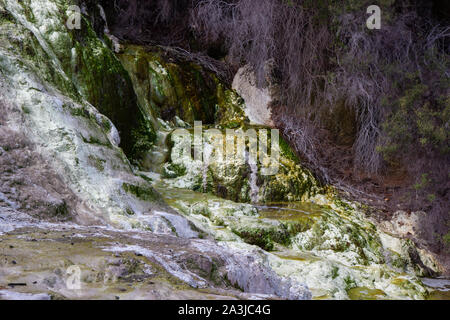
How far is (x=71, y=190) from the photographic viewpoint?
11.6ft

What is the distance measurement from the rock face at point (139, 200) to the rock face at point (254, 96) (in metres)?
0.66

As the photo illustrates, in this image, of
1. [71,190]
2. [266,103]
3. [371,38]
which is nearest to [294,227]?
[71,190]

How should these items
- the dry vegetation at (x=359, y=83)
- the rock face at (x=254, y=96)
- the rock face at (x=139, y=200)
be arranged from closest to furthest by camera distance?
the rock face at (x=139, y=200)
the dry vegetation at (x=359, y=83)
the rock face at (x=254, y=96)

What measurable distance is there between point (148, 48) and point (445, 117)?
5.19m

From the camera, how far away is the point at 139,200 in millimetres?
3939

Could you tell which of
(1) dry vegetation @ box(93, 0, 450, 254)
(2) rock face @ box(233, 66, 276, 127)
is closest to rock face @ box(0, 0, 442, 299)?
(2) rock face @ box(233, 66, 276, 127)

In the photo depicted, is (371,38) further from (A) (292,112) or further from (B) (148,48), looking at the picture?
(B) (148,48)

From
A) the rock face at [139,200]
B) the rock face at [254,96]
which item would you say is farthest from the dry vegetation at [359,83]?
the rock face at [139,200]

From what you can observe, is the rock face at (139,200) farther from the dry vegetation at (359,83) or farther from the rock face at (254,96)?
the dry vegetation at (359,83)

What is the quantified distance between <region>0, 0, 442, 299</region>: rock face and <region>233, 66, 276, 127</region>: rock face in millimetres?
660

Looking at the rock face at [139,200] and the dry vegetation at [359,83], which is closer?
the rock face at [139,200]

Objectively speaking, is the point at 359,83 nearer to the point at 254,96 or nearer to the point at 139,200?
the point at 254,96

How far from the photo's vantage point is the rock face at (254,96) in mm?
8555

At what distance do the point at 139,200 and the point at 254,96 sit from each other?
5.30 m
